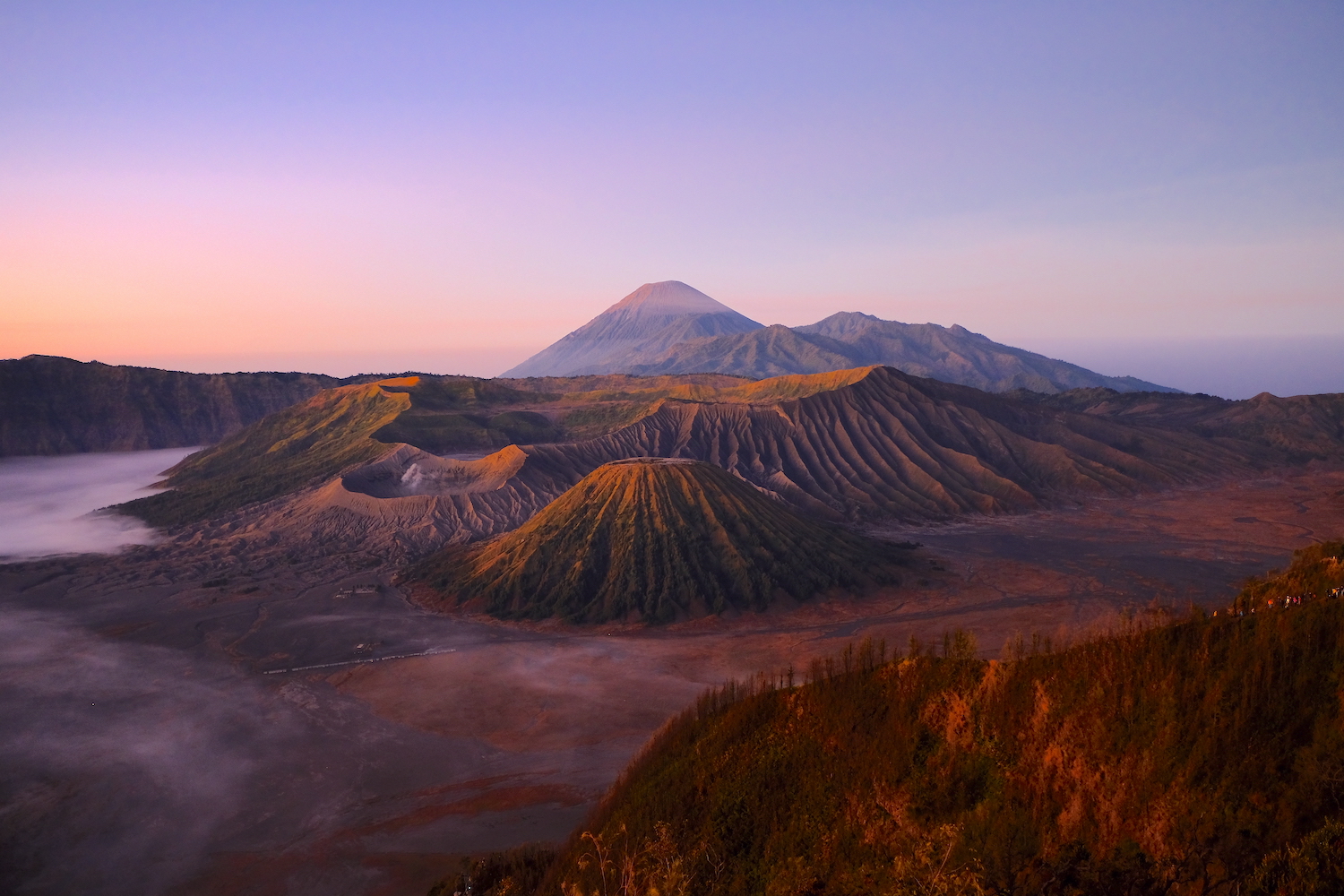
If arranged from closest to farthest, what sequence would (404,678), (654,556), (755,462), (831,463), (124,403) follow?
(404,678) → (654,556) → (831,463) → (755,462) → (124,403)

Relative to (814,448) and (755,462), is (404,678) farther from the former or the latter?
(814,448)

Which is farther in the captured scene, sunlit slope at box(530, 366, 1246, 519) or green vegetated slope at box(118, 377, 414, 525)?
sunlit slope at box(530, 366, 1246, 519)

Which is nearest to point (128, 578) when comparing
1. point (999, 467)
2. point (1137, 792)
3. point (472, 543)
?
point (472, 543)

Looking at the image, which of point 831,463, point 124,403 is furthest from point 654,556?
point 124,403

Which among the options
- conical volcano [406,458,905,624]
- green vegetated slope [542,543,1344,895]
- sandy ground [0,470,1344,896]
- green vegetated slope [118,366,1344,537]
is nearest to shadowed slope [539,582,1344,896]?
green vegetated slope [542,543,1344,895]

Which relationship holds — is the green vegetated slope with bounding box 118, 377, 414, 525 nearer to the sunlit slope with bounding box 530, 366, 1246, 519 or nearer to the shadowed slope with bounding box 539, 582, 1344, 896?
the sunlit slope with bounding box 530, 366, 1246, 519
